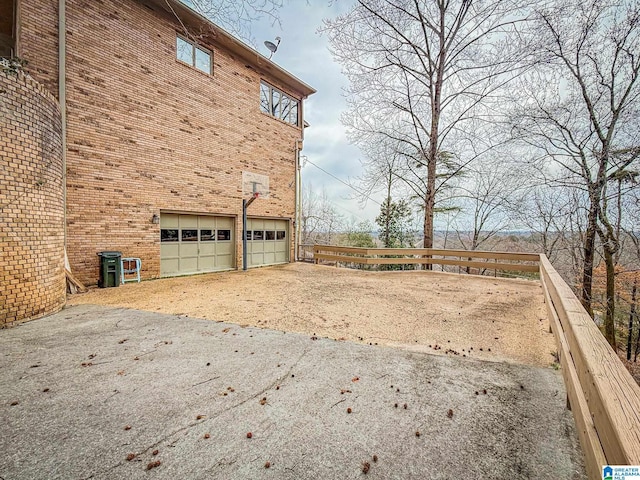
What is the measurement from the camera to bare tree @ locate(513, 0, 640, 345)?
756 cm

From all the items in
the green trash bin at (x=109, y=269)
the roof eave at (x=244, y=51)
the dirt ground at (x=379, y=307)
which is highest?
the roof eave at (x=244, y=51)

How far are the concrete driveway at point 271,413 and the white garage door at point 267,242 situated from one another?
7621mm

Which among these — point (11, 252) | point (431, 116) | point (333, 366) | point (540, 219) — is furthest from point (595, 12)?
point (11, 252)

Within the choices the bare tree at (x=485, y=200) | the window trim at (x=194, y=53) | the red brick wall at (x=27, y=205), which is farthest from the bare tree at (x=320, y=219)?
the red brick wall at (x=27, y=205)

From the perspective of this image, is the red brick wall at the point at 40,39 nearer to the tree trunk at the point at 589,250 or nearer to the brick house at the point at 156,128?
the brick house at the point at 156,128

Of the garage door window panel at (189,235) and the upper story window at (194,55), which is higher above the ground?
the upper story window at (194,55)

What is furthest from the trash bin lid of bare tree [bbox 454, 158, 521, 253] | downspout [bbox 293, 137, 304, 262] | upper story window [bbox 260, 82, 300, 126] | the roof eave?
bare tree [bbox 454, 158, 521, 253]

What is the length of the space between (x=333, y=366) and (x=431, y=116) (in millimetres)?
11183

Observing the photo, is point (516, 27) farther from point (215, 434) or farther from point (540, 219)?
point (215, 434)

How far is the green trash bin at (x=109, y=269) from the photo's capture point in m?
6.88

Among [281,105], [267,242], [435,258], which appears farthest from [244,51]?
[435,258]

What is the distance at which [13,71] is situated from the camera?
13.4 ft

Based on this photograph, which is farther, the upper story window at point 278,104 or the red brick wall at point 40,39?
the upper story window at point 278,104

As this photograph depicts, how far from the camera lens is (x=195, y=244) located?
30.4 feet
